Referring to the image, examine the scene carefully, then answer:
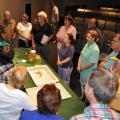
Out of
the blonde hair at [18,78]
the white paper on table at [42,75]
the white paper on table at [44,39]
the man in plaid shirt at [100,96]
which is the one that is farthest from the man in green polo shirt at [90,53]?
the man in plaid shirt at [100,96]

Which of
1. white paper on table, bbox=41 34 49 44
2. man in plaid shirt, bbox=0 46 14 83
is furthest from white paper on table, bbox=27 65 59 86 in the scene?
white paper on table, bbox=41 34 49 44

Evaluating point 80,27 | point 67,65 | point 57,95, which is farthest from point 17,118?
point 80,27

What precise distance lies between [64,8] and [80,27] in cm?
463

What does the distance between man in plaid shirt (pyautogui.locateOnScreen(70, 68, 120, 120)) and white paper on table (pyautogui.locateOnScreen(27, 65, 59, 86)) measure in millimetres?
1526

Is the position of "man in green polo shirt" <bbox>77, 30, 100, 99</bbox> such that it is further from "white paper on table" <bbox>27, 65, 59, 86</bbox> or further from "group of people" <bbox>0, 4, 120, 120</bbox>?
"white paper on table" <bbox>27, 65, 59, 86</bbox>

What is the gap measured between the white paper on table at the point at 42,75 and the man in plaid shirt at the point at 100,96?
153 centimetres

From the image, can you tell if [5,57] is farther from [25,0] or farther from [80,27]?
[25,0]

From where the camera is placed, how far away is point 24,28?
527 centimetres

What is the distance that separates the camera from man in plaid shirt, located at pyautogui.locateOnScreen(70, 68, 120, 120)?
1476 millimetres

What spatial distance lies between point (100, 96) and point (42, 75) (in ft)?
6.04

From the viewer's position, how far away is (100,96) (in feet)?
4.93

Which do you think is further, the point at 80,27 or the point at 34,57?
the point at 80,27

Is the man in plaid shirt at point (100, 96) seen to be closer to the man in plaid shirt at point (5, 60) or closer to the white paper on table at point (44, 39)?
the man in plaid shirt at point (5, 60)

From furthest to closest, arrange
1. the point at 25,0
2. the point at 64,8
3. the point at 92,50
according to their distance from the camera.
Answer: the point at 64,8 → the point at 25,0 → the point at 92,50
